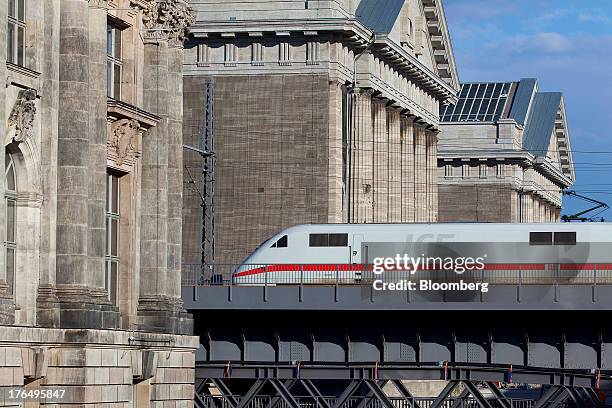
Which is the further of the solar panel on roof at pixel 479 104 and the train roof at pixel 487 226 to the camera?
the solar panel on roof at pixel 479 104

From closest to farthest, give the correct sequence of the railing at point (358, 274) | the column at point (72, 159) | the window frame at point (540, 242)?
the column at point (72, 159) → the railing at point (358, 274) → the window frame at point (540, 242)

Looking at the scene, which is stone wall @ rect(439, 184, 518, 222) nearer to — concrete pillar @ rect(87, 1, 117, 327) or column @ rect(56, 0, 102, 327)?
concrete pillar @ rect(87, 1, 117, 327)

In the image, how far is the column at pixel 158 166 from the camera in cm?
6475

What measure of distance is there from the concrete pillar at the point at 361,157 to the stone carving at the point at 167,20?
1926 inches

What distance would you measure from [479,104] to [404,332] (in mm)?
108165

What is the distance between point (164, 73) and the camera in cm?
6519

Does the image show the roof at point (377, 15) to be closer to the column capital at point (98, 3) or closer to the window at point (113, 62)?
the window at point (113, 62)

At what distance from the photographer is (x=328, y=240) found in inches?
3573

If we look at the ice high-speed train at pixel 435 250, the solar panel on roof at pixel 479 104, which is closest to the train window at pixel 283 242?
the ice high-speed train at pixel 435 250

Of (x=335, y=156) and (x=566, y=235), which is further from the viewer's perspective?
(x=335, y=156)

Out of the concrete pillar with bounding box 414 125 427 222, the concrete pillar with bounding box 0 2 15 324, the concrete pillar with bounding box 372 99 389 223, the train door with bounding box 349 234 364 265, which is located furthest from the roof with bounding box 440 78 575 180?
the concrete pillar with bounding box 0 2 15 324

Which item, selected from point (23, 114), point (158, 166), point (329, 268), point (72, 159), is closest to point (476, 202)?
point (329, 268)

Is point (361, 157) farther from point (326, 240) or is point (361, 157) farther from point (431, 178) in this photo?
point (326, 240)

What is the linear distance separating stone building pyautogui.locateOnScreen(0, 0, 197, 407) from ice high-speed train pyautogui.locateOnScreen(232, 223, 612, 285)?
804 inches
